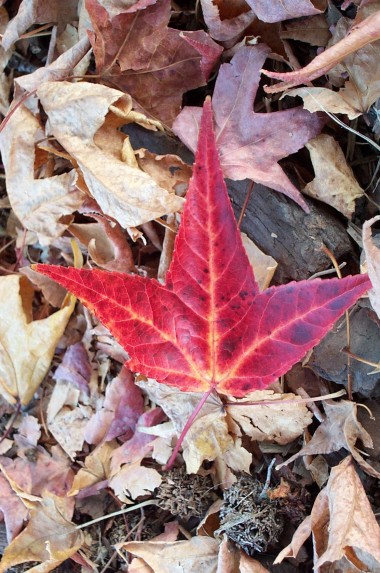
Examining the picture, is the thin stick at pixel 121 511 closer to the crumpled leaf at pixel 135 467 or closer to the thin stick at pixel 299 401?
the crumpled leaf at pixel 135 467

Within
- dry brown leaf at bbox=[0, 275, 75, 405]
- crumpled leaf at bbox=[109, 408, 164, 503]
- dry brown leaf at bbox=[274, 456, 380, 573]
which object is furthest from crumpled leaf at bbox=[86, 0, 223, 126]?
dry brown leaf at bbox=[274, 456, 380, 573]

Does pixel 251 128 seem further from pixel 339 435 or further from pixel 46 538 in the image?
pixel 46 538

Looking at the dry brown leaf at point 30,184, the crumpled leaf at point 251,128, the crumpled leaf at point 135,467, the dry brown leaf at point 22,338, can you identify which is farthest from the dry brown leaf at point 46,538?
the crumpled leaf at point 251,128

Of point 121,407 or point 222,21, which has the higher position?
point 222,21

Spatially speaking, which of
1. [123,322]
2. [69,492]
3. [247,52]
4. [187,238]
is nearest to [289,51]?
[247,52]

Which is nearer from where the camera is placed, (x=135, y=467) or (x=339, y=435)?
(x=339, y=435)

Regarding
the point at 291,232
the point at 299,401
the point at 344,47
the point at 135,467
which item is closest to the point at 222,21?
the point at 344,47
